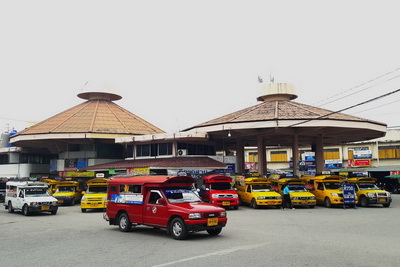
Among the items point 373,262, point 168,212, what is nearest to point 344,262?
point 373,262

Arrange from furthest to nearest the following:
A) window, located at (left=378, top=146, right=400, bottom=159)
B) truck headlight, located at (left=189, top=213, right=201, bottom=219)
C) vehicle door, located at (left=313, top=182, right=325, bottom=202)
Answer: window, located at (left=378, top=146, right=400, bottom=159)
vehicle door, located at (left=313, top=182, right=325, bottom=202)
truck headlight, located at (left=189, top=213, right=201, bottom=219)

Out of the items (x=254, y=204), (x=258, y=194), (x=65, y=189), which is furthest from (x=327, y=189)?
(x=65, y=189)

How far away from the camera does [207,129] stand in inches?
1409

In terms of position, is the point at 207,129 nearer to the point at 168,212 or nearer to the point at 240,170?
the point at 240,170

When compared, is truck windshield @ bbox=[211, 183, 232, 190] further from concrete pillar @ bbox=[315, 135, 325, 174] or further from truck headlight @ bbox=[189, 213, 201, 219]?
concrete pillar @ bbox=[315, 135, 325, 174]

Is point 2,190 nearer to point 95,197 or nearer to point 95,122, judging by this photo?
point 95,122

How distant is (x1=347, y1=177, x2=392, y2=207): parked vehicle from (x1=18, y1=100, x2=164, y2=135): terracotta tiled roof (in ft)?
90.5

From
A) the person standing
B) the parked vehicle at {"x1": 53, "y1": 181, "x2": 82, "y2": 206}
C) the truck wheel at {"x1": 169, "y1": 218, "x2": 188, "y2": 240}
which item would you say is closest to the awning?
the parked vehicle at {"x1": 53, "y1": 181, "x2": 82, "y2": 206}

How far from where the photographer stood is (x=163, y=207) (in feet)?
40.4

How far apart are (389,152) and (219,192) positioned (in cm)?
4402

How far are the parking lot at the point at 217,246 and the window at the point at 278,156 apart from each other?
5697 centimetres

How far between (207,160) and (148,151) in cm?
720

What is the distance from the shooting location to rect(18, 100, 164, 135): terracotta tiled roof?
42156 millimetres

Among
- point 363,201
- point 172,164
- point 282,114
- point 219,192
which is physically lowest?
point 363,201
